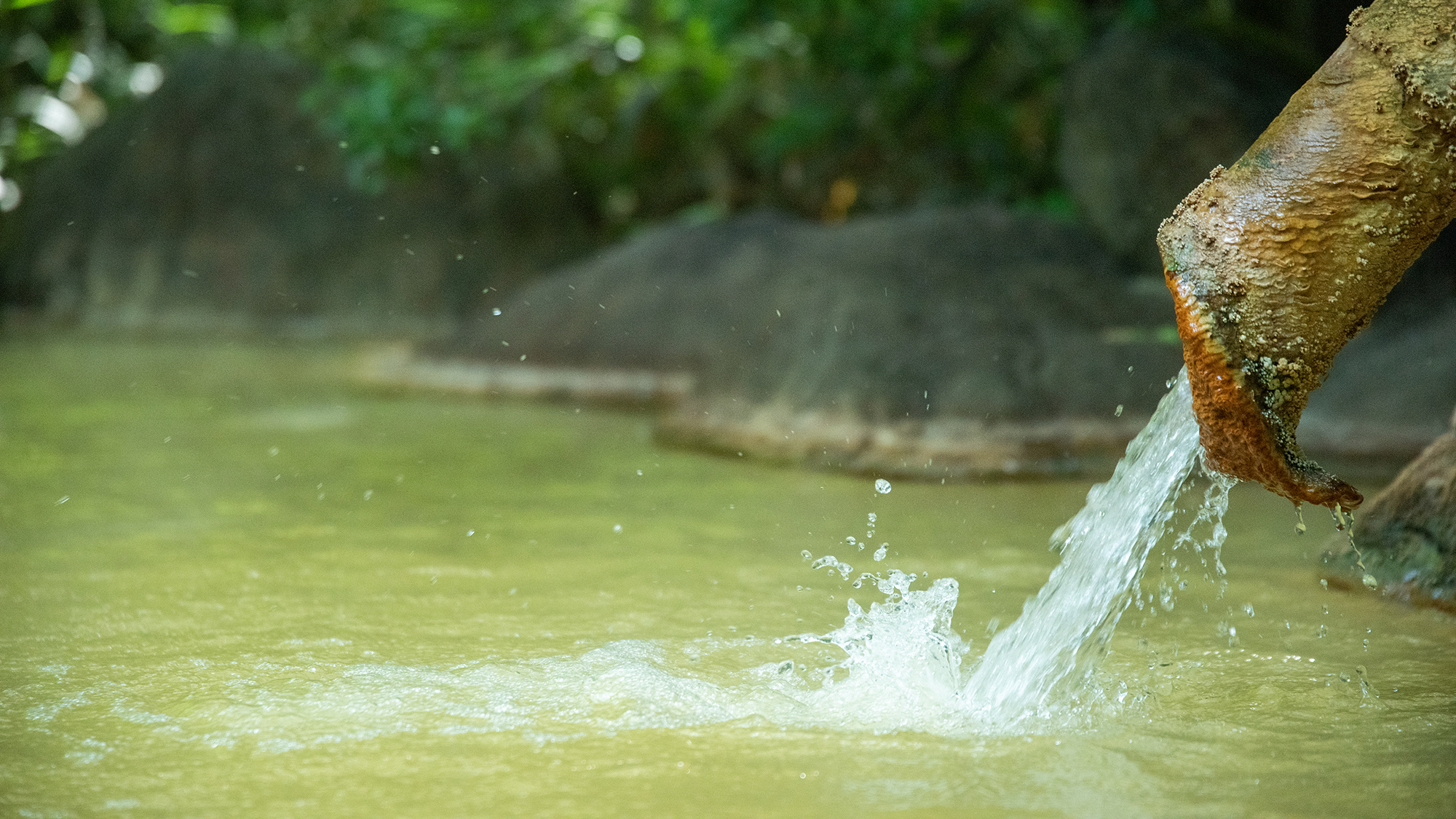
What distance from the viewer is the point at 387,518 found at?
15.5ft

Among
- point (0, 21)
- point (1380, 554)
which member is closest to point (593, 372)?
point (1380, 554)

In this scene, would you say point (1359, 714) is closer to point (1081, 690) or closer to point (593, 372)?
point (1081, 690)

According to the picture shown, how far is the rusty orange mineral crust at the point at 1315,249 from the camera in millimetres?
2387

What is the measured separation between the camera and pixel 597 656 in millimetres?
3082

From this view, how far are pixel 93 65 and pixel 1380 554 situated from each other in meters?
15.2

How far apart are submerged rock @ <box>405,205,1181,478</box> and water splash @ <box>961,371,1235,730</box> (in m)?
2.13

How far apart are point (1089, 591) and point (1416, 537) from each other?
1209 millimetres

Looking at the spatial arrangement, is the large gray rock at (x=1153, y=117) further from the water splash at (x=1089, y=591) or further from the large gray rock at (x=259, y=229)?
the large gray rock at (x=259, y=229)

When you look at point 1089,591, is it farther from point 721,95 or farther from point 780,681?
point 721,95

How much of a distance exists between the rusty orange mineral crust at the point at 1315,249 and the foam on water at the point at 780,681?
0.52m

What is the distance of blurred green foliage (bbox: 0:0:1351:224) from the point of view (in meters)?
7.97

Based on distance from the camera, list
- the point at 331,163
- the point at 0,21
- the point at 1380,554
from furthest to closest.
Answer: the point at 0,21, the point at 331,163, the point at 1380,554

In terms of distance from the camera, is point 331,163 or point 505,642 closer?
point 505,642

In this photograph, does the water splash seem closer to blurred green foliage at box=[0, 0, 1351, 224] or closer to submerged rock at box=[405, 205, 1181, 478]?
submerged rock at box=[405, 205, 1181, 478]
